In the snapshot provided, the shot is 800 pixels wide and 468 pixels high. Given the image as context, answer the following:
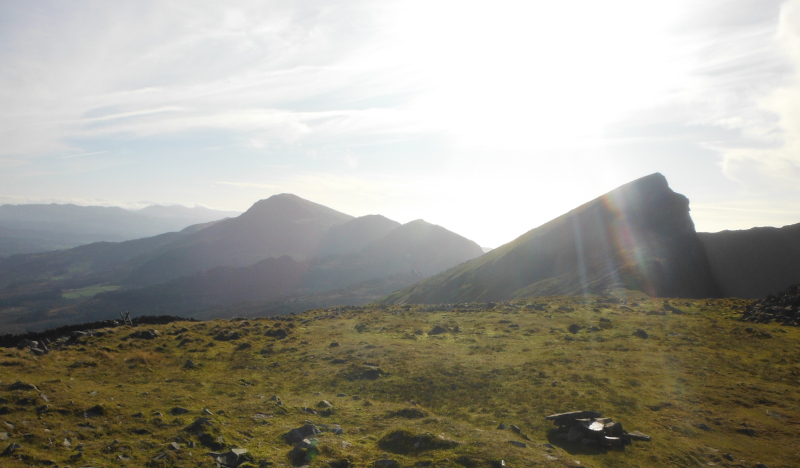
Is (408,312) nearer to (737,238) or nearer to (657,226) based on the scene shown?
(657,226)

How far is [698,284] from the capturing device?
98.6 m

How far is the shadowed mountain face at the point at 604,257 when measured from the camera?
89500 mm

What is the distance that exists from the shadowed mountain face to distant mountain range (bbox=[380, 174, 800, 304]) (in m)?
0.32

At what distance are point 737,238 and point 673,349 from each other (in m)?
126

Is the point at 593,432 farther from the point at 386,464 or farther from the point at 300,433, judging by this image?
the point at 300,433

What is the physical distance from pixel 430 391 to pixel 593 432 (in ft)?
33.4

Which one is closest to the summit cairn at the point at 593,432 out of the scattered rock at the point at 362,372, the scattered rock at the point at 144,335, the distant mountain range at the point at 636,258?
the scattered rock at the point at 362,372

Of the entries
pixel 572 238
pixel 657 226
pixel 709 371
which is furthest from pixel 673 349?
pixel 572 238

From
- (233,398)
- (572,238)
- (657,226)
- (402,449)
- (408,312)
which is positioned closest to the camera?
(402,449)

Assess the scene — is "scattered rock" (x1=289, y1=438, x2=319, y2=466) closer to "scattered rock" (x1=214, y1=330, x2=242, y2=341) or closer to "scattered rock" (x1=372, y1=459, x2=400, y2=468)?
"scattered rock" (x1=372, y1=459, x2=400, y2=468)

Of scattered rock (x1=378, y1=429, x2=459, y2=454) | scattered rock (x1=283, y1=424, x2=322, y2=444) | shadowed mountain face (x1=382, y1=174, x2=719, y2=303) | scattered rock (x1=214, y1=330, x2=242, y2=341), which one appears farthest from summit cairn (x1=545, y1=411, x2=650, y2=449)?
shadowed mountain face (x1=382, y1=174, x2=719, y2=303)

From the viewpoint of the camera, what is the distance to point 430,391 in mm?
25297

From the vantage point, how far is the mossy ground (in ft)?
53.7

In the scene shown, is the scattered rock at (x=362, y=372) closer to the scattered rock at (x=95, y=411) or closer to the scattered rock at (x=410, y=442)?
the scattered rock at (x=410, y=442)
